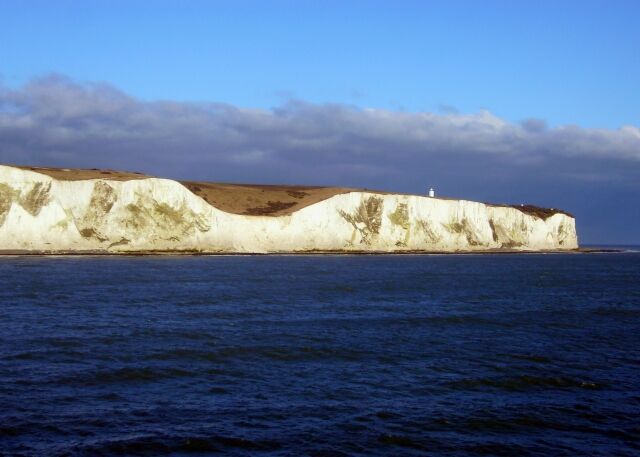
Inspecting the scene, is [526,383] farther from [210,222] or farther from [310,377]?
[210,222]

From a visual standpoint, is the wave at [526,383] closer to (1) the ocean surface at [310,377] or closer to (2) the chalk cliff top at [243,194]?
(1) the ocean surface at [310,377]

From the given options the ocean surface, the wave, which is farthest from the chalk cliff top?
the wave

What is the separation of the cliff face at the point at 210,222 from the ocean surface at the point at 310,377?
34.4 metres

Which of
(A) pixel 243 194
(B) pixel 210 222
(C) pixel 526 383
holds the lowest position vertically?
(C) pixel 526 383

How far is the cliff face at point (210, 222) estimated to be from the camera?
201ft

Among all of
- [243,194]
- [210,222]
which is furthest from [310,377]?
[243,194]

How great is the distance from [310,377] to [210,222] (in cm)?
5861

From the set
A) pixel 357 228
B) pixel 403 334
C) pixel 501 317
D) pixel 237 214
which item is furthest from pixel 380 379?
pixel 357 228

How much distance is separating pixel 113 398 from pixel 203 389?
5.83ft

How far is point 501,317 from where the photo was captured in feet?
85.1

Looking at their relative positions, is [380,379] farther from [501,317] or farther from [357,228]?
[357,228]

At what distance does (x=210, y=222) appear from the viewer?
71.9 meters

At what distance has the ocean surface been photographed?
414 inches

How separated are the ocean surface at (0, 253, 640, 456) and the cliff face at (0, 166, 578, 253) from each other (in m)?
34.4
